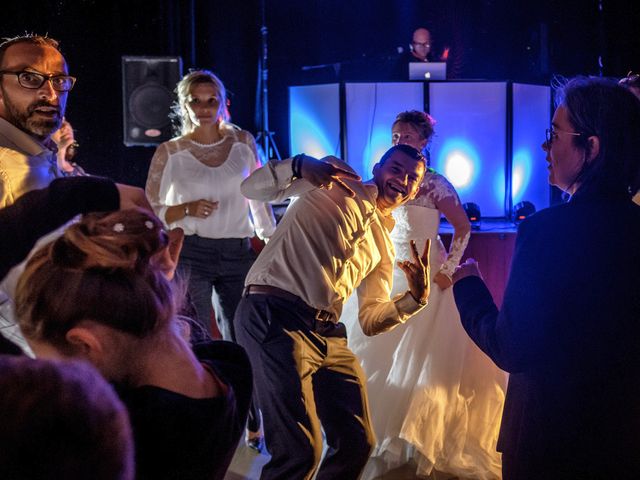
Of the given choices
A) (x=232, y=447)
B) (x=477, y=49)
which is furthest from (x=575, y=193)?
(x=477, y=49)

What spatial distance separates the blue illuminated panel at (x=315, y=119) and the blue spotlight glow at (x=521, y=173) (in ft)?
6.31

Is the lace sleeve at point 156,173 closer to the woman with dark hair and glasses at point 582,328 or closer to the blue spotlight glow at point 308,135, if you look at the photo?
the woman with dark hair and glasses at point 582,328

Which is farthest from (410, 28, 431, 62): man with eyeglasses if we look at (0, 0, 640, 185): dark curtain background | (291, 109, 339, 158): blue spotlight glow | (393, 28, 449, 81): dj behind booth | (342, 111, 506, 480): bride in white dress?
(342, 111, 506, 480): bride in white dress

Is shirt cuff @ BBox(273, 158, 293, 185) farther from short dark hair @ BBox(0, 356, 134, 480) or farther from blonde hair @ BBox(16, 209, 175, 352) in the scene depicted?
short dark hair @ BBox(0, 356, 134, 480)

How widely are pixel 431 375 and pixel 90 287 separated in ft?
9.12

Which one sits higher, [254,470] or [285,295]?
[285,295]

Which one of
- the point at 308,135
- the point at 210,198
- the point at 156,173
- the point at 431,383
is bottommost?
the point at 431,383

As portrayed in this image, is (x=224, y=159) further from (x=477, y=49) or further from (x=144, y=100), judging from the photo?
(x=477, y=49)

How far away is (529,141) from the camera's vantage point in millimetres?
8352

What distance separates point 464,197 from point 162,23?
367 cm

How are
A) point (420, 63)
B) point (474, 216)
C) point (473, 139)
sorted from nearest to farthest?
point (474, 216) < point (420, 63) < point (473, 139)

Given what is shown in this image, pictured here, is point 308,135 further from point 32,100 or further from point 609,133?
point 609,133

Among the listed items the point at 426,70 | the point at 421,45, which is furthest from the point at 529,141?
the point at 421,45

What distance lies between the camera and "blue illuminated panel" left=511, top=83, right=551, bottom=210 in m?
8.21
